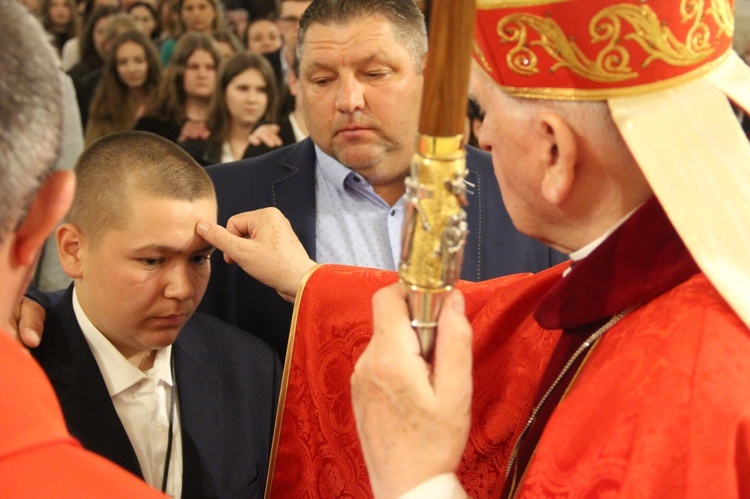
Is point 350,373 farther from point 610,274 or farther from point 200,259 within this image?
point 610,274

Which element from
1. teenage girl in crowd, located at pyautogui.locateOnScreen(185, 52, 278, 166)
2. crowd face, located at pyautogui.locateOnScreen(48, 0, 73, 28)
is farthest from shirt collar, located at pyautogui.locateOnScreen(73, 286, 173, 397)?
crowd face, located at pyautogui.locateOnScreen(48, 0, 73, 28)

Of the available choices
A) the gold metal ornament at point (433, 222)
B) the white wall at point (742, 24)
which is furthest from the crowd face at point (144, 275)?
the white wall at point (742, 24)

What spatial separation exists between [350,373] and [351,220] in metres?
0.87

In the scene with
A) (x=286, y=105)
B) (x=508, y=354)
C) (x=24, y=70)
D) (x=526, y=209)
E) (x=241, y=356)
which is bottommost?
(x=286, y=105)

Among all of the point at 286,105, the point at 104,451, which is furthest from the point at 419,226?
the point at 286,105

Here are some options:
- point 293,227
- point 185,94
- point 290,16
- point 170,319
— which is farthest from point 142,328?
point 290,16

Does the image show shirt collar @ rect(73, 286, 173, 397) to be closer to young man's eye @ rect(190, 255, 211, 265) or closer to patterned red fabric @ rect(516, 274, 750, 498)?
young man's eye @ rect(190, 255, 211, 265)

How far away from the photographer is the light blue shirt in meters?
2.88

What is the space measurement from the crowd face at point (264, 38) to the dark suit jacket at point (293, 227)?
172 inches

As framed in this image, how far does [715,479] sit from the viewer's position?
132cm

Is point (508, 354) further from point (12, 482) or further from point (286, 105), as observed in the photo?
point (286, 105)

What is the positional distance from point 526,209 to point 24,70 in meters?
0.91

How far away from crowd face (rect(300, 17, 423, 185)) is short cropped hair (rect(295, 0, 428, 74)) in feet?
0.06

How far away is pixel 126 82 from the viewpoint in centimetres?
607
